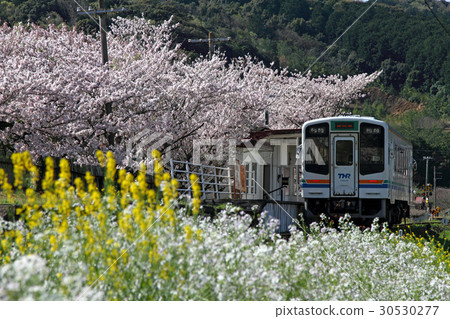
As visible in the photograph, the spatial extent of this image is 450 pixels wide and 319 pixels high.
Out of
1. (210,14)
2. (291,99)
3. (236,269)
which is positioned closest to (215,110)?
(291,99)

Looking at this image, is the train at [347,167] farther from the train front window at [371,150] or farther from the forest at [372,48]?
the forest at [372,48]

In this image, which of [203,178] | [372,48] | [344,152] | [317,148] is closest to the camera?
[203,178]

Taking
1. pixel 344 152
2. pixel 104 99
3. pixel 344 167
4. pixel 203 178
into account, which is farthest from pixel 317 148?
pixel 104 99

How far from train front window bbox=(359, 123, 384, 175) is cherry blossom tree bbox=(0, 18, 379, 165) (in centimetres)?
453

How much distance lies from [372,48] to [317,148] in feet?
313

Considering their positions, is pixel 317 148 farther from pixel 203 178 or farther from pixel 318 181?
pixel 203 178

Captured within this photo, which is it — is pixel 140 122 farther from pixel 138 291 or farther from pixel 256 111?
pixel 138 291

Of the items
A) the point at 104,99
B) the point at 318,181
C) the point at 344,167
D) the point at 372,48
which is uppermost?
the point at 372,48

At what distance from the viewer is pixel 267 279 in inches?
176

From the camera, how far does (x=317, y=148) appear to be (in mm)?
15039

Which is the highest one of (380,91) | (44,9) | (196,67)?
(44,9)

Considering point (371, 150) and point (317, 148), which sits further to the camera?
point (317, 148)

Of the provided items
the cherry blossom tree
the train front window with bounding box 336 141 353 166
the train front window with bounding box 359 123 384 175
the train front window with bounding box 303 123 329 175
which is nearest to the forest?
the cherry blossom tree

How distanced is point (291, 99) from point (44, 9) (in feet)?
111
